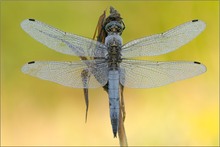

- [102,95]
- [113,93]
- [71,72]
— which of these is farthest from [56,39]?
[102,95]

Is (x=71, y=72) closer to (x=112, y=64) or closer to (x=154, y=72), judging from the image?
(x=112, y=64)

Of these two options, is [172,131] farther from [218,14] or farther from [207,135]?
[218,14]

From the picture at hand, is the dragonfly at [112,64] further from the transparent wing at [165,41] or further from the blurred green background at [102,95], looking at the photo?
the blurred green background at [102,95]

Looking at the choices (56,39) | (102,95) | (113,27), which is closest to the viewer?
(113,27)

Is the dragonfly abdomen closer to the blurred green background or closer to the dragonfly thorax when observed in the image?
the dragonfly thorax

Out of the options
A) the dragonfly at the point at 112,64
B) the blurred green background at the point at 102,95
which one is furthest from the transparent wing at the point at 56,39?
the blurred green background at the point at 102,95

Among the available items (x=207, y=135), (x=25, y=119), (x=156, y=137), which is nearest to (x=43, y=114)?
(x=25, y=119)

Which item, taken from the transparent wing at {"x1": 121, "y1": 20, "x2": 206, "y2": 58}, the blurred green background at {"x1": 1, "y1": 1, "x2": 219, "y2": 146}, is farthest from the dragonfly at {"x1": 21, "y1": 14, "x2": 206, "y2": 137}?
the blurred green background at {"x1": 1, "y1": 1, "x2": 219, "y2": 146}
